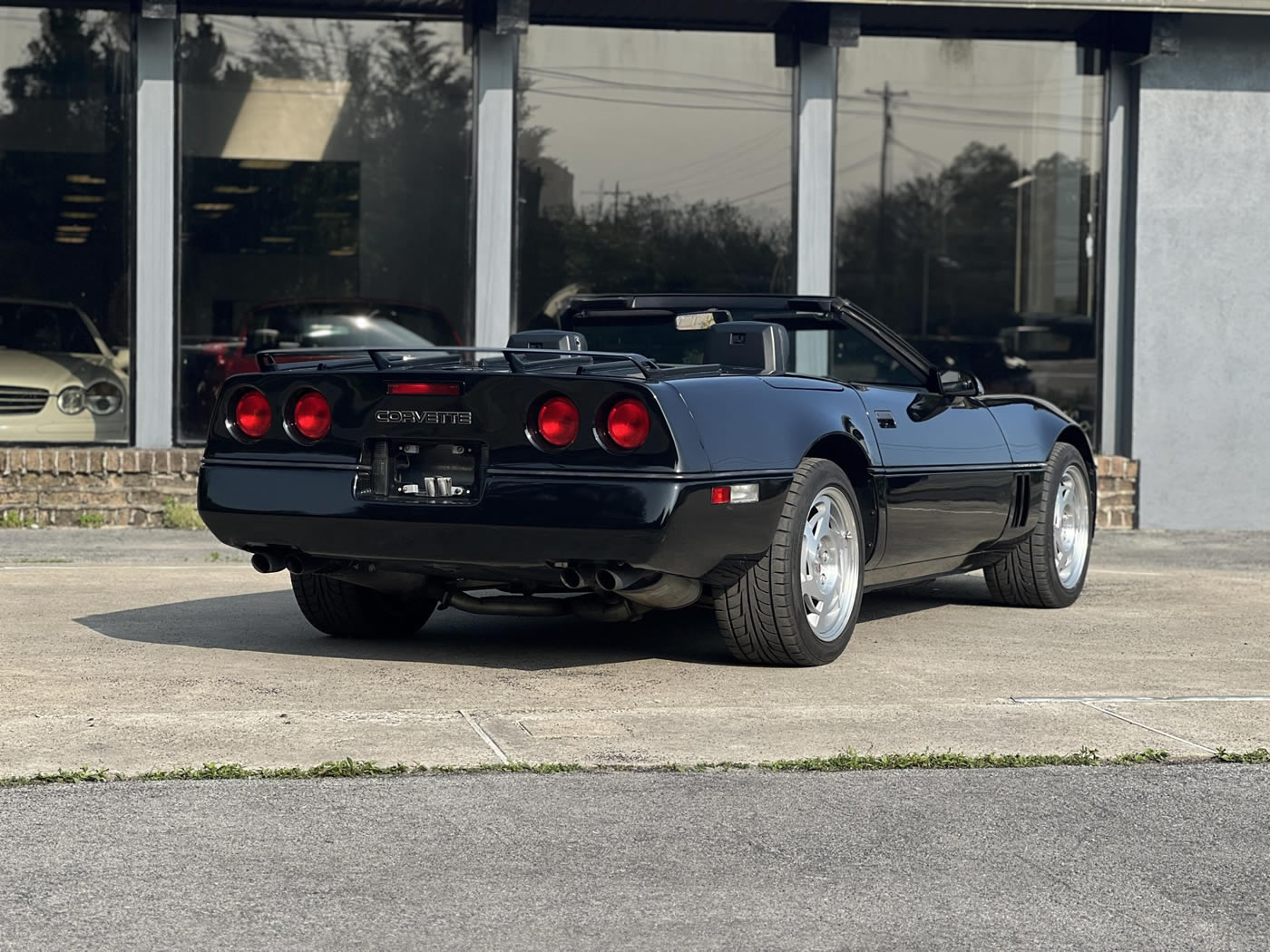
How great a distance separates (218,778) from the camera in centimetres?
477

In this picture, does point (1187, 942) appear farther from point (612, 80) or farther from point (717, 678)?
point (612, 80)

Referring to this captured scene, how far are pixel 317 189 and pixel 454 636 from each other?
21.3 feet

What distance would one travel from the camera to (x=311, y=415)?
6492mm

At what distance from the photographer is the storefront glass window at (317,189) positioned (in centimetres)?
1295

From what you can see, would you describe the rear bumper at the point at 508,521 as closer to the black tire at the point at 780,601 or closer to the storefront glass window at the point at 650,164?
the black tire at the point at 780,601

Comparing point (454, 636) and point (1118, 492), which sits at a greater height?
point (1118, 492)

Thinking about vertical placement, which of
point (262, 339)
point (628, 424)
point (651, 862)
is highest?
point (262, 339)

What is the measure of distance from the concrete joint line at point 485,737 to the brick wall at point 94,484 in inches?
286

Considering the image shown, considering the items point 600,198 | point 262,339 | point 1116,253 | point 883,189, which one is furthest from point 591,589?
point 1116,253

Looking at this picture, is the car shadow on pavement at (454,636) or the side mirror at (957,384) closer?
the car shadow on pavement at (454,636)

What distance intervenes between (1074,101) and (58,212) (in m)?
7.16

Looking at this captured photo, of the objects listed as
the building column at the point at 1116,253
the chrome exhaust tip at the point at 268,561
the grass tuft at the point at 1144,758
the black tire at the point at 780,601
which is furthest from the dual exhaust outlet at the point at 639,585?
the building column at the point at 1116,253

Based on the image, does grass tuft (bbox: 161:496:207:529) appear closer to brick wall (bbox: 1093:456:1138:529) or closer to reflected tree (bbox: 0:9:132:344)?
reflected tree (bbox: 0:9:132:344)

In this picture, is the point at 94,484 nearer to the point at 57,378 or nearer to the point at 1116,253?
the point at 57,378
